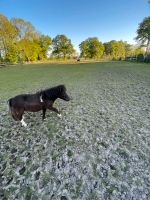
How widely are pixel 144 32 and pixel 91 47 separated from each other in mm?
34803

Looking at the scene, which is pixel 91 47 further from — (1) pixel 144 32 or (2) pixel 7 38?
(2) pixel 7 38

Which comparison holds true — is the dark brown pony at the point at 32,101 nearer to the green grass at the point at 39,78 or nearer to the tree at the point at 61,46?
the green grass at the point at 39,78

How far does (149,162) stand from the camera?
1.98m

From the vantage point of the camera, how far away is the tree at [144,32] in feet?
100

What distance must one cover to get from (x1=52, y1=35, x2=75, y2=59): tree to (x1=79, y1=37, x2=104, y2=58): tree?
7.12 meters

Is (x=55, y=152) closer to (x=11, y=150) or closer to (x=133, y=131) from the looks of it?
(x=11, y=150)

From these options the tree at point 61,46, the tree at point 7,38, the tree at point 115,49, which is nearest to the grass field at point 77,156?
the tree at point 7,38

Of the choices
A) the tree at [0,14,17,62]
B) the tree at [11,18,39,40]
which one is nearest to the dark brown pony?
the tree at [0,14,17,62]

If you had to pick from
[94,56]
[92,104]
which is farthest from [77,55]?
[92,104]

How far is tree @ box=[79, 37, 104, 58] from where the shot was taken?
62500 mm

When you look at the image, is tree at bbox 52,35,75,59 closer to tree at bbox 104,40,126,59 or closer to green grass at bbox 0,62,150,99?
tree at bbox 104,40,126,59

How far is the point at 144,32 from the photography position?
31609 millimetres

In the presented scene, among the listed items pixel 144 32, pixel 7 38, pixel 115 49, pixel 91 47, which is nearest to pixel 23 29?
pixel 7 38

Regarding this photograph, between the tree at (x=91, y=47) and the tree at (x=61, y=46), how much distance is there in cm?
712
